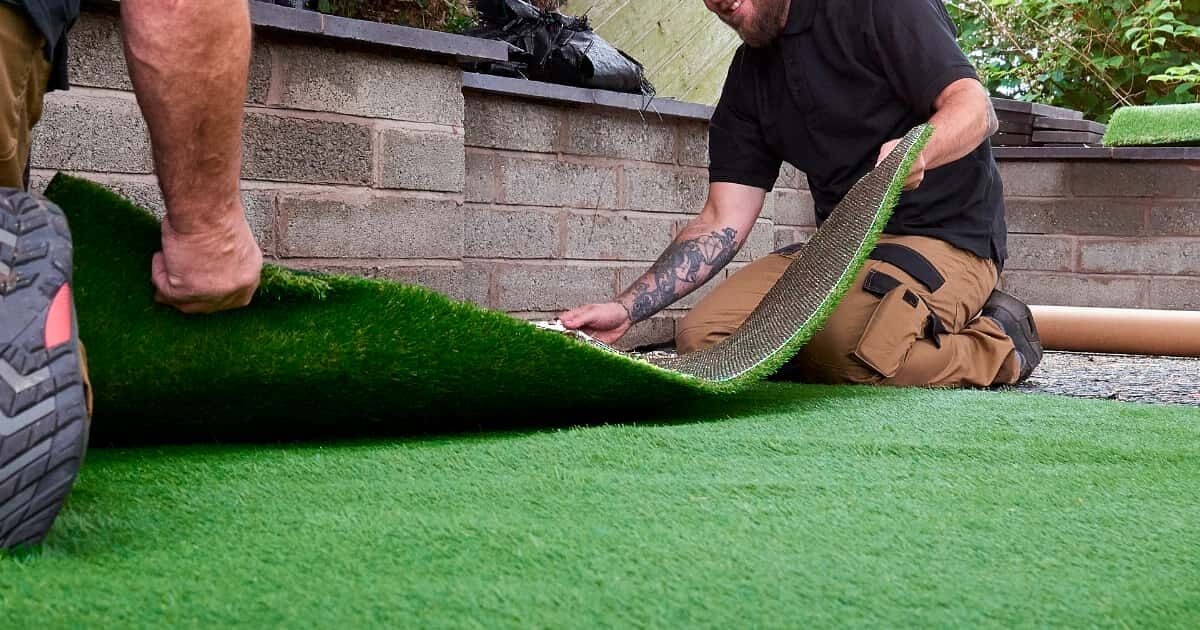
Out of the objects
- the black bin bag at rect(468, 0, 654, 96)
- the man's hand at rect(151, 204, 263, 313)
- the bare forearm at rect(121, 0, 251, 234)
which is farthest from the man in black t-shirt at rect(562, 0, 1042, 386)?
the bare forearm at rect(121, 0, 251, 234)

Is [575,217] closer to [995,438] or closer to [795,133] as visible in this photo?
[795,133]

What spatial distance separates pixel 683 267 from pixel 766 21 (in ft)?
2.03

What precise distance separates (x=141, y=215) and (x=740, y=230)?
171 centimetres

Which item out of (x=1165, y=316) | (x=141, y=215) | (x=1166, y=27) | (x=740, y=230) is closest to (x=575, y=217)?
Result: (x=740, y=230)

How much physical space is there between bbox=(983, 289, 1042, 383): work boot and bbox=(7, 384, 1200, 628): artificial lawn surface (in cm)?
110

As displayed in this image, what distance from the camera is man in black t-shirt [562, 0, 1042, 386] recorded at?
8.14 ft

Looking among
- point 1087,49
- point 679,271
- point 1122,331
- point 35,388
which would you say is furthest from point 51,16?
point 1087,49

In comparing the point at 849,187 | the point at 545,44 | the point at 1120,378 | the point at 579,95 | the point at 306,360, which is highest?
the point at 545,44

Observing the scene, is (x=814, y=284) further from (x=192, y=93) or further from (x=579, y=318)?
(x=192, y=93)

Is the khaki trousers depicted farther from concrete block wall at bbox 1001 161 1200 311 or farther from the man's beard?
concrete block wall at bbox 1001 161 1200 311

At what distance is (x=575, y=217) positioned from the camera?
3.34 metres

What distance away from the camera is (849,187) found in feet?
8.93

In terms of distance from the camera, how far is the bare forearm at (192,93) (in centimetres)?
114

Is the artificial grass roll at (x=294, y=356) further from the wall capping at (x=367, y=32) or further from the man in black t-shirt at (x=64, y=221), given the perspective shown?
the wall capping at (x=367, y=32)
